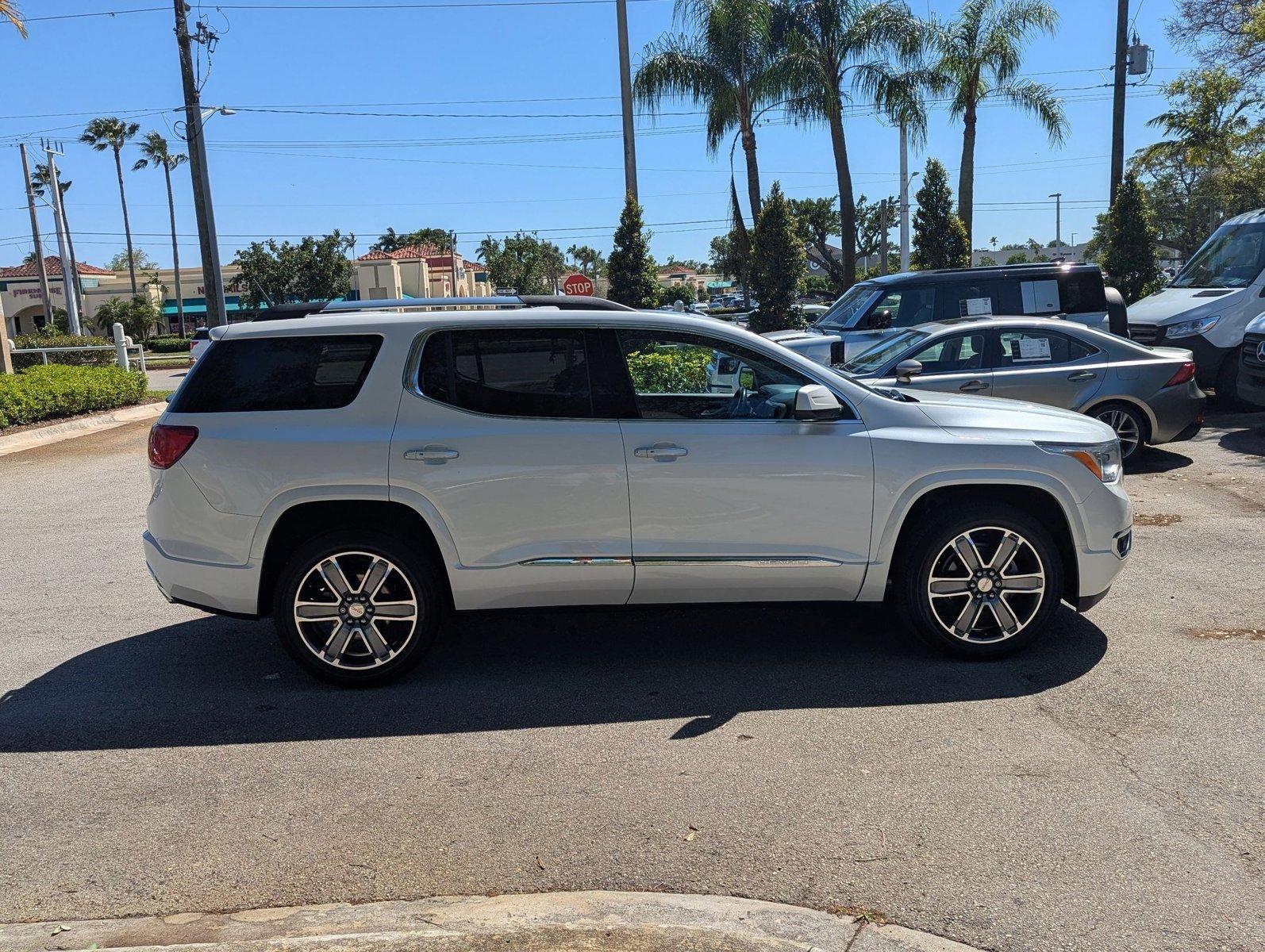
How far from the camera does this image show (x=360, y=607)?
5332 mm

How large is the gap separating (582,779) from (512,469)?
1538 millimetres

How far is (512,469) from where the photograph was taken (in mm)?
5270

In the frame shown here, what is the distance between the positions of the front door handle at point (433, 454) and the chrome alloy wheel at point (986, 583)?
2398 millimetres

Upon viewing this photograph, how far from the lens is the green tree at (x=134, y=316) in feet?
204

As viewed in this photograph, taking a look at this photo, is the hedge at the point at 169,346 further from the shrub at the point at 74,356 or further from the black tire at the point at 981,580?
the black tire at the point at 981,580

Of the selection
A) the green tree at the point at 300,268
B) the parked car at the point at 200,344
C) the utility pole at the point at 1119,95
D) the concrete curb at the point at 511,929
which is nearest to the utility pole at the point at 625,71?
the parked car at the point at 200,344

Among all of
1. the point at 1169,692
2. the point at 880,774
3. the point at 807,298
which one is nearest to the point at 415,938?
the point at 880,774

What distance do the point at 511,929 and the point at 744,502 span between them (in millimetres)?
2512

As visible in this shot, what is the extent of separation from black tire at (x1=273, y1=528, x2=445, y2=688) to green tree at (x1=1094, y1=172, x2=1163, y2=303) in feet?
73.8

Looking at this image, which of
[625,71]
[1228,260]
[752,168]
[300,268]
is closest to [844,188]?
[752,168]

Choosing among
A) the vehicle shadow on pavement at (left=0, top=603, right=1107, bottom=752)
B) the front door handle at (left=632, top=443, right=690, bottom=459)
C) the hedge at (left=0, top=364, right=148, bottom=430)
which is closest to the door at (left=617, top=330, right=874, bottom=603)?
the front door handle at (left=632, top=443, right=690, bottom=459)

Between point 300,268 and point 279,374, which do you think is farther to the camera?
point 300,268

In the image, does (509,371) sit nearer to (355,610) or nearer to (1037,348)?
(355,610)

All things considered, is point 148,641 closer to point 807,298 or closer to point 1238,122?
point 1238,122
